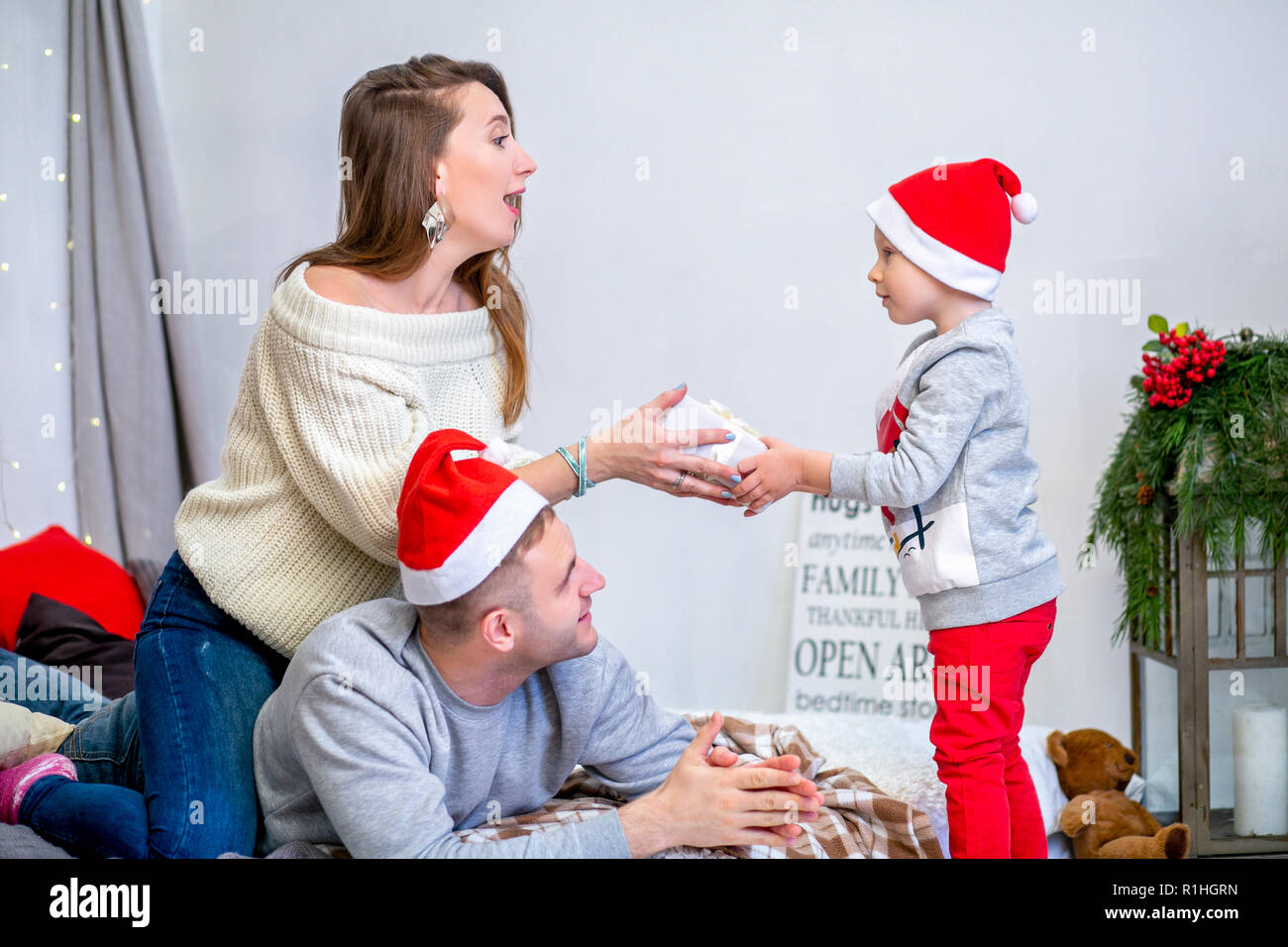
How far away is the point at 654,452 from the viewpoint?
153cm

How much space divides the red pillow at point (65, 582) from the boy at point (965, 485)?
1575 mm

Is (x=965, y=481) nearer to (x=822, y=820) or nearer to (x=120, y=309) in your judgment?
(x=822, y=820)

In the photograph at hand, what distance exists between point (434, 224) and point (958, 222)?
77 centimetres

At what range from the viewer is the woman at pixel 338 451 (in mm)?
1388

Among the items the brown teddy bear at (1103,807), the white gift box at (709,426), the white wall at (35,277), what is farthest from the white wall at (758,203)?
the white gift box at (709,426)

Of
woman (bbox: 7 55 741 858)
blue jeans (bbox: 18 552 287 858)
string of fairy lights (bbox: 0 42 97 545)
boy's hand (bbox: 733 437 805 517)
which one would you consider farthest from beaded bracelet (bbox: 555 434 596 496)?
string of fairy lights (bbox: 0 42 97 545)

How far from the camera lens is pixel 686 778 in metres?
1.26

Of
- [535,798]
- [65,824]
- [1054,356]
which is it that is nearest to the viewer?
[65,824]

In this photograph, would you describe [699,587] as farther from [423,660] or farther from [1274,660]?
[423,660]

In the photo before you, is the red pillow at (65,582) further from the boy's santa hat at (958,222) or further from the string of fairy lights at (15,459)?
the boy's santa hat at (958,222)
